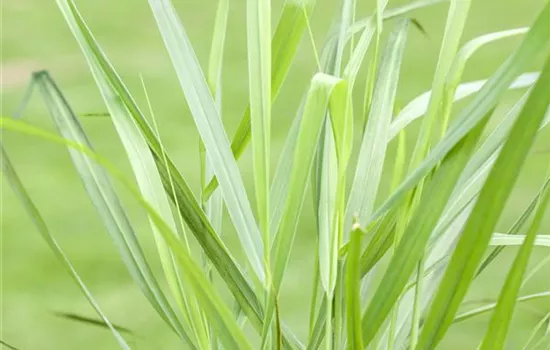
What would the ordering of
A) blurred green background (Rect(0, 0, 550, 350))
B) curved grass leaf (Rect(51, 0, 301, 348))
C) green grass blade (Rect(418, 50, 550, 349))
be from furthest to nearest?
blurred green background (Rect(0, 0, 550, 350)), curved grass leaf (Rect(51, 0, 301, 348)), green grass blade (Rect(418, 50, 550, 349))

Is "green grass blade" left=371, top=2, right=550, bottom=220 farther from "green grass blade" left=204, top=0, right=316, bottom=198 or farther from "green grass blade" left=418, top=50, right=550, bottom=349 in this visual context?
"green grass blade" left=204, top=0, right=316, bottom=198

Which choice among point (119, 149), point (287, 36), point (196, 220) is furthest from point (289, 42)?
point (119, 149)

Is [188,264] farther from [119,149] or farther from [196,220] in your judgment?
[119,149]

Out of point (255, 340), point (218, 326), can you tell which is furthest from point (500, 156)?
point (255, 340)

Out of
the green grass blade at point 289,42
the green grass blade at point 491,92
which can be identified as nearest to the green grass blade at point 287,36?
the green grass blade at point 289,42

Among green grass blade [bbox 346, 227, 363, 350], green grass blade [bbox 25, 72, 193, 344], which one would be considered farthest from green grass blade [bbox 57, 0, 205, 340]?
green grass blade [bbox 346, 227, 363, 350]

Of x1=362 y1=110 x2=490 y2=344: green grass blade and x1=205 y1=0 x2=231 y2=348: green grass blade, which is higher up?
x1=205 y1=0 x2=231 y2=348: green grass blade

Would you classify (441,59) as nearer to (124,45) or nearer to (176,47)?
(176,47)
